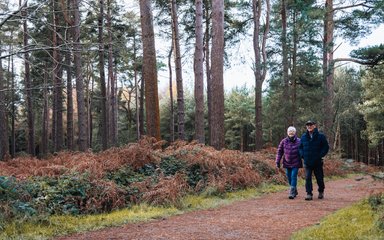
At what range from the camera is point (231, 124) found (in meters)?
41.5

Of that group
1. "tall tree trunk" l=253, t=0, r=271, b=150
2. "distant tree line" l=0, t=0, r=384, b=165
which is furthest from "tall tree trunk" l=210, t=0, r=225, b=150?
"tall tree trunk" l=253, t=0, r=271, b=150

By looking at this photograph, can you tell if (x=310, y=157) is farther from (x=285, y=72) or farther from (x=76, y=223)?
(x=285, y=72)

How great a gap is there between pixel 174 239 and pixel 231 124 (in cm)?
3707

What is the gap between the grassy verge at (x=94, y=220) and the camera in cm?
505

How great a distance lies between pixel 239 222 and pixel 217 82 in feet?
22.6

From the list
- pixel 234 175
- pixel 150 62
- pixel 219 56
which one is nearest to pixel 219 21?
pixel 219 56

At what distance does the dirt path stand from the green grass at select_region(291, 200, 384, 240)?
0.32 meters

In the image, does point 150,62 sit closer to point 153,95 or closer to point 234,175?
point 153,95

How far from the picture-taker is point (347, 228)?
452 centimetres

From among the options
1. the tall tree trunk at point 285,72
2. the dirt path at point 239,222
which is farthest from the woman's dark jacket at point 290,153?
the tall tree trunk at point 285,72

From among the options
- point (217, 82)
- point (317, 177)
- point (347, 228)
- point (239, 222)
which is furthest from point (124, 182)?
point (217, 82)

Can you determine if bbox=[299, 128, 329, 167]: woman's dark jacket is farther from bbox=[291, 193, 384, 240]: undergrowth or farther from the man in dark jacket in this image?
bbox=[291, 193, 384, 240]: undergrowth

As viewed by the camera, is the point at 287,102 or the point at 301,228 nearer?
the point at 301,228

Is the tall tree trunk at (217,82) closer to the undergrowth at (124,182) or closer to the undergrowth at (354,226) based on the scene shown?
→ the undergrowth at (124,182)
